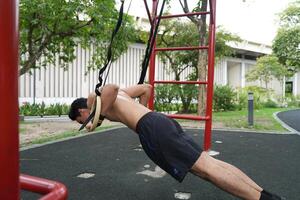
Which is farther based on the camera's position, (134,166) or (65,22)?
(65,22)

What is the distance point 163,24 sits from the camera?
36.8ft

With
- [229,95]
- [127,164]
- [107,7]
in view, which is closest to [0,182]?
[127,164]

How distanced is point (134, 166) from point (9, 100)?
3.05 metres

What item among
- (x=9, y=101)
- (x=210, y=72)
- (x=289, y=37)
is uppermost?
(x=289, y=37)

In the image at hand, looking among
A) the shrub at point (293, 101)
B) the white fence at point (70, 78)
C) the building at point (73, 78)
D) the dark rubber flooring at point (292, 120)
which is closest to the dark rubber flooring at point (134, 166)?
the dark rubber flooring at point (292, 120)

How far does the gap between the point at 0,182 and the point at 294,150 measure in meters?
4.36

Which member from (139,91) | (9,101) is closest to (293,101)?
(139,91)

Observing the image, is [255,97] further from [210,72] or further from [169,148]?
[169,148]

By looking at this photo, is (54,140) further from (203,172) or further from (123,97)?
(203,172)

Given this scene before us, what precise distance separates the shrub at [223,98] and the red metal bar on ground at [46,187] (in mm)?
11539

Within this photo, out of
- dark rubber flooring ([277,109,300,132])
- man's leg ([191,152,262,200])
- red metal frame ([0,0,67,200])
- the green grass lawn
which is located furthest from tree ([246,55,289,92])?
red metal frame ([0,0,67,200])

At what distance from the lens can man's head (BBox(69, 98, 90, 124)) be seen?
229 cm

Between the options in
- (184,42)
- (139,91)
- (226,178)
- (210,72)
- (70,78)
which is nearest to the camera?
(226,178)

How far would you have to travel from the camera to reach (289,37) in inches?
700
